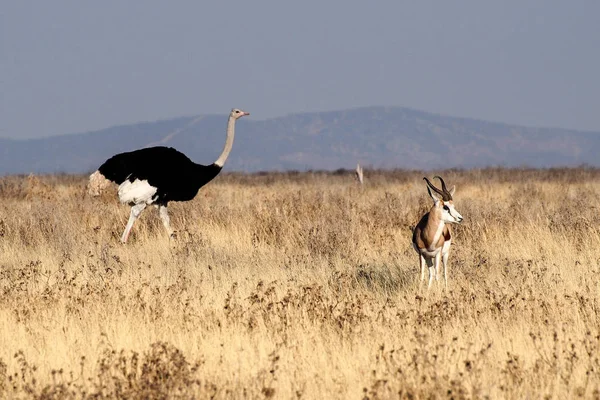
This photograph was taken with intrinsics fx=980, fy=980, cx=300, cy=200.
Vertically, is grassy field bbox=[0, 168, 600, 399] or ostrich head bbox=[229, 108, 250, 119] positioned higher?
ostrich head bbox=[229, 108, 250, 119]

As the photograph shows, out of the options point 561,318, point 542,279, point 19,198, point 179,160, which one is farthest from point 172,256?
point 19,198

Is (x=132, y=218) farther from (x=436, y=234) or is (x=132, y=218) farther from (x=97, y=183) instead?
(x=436, y=234)

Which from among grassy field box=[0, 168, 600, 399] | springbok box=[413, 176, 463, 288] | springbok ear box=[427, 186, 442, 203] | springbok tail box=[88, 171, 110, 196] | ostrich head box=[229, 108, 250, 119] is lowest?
grassy field box=[0, 168, 600, 399]

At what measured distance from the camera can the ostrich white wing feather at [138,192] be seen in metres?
14.3

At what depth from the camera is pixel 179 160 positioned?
1494 centimetres

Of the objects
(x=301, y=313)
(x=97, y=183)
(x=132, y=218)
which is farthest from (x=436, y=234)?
(x=97, y=183)

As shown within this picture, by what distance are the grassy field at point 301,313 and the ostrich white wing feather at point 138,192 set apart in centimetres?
57

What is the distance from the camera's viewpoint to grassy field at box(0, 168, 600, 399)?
6.04 m

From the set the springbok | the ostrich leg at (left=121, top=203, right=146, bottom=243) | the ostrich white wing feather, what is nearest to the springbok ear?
the springbok

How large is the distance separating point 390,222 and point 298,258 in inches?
129

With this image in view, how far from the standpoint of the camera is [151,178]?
1445 centimetres

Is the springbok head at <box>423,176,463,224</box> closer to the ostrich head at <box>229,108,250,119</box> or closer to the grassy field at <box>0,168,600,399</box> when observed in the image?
the grassy field at <box>0,168,600,399</box>

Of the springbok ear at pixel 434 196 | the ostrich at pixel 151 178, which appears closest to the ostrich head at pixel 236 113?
the ostrich at pixel 151 178

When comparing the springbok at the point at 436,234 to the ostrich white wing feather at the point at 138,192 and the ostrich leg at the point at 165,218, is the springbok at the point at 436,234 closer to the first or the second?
the ostrich leg at the point at 165,218
